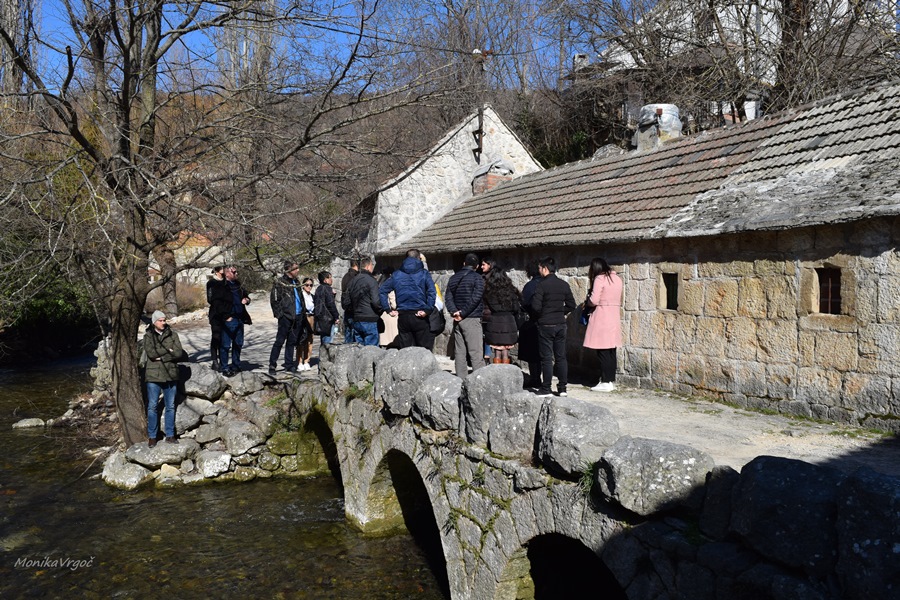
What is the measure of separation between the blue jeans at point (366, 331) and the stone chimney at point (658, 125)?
16.0 ft

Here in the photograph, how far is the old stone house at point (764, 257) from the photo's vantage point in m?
5.55

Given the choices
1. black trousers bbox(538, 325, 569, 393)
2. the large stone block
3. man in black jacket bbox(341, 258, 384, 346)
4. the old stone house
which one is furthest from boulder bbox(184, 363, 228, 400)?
the large stone block

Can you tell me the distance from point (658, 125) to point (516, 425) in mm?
6908

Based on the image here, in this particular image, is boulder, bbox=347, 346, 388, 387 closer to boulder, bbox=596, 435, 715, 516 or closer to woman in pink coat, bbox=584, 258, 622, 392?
woman in pink coat, bbox=584, 258, 622, 392

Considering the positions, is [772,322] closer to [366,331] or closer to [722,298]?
[722,298]

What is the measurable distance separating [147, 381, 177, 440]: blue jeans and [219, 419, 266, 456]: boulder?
0.78 m

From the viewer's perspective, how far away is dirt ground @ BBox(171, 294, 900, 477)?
4648 millimetres

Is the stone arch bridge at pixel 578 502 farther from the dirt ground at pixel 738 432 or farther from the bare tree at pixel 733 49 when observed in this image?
the bare tree at pixel 733 49

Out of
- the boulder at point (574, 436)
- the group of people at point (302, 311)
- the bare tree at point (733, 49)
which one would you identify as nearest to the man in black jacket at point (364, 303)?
the group of people at point (302, 311)

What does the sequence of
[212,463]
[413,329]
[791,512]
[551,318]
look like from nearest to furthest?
[791,512] → [551,318] → [413,329] → [212,463]

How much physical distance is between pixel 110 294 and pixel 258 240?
270 cm

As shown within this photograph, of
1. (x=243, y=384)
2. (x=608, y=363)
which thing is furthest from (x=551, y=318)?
(x=243, y=384)

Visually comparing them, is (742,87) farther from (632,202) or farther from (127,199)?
(127,199)

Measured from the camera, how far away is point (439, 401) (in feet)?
19.2
